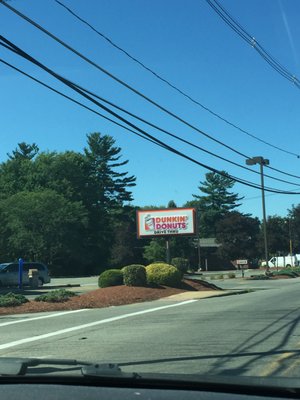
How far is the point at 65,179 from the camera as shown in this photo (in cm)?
7750

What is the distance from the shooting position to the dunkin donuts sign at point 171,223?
34.8 metres

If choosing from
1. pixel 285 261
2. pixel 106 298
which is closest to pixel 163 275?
pixel 106 298

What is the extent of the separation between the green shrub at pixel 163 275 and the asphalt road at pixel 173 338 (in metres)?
9.17

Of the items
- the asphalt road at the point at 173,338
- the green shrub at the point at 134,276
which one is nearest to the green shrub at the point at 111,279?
the green shrub at the point at 134,276

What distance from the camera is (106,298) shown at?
22.3 metres

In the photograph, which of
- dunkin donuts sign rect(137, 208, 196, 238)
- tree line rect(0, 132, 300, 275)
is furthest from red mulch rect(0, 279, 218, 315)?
tree line rect(0, 132, 300, 275)

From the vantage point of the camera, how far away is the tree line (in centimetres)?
6241

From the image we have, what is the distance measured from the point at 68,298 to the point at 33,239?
134 feet

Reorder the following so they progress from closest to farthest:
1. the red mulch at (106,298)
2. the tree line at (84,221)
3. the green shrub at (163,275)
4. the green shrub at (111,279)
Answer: the red mulch at (106,298)
the green shrub at (111,279)
the green shrub at (163,275)
the tree line at (84,221)

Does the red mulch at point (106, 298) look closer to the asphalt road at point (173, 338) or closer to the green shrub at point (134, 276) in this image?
the green shrub at point (134, 276)

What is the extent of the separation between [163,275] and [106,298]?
17.0 feet

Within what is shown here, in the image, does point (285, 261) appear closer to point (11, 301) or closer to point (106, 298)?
point (106, 298)

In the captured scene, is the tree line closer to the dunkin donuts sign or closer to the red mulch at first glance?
the dunkin donuts sign

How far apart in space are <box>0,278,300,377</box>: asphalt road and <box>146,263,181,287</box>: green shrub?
9166 millimetres
